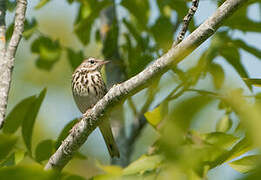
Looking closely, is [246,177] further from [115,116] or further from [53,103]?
[53,103]

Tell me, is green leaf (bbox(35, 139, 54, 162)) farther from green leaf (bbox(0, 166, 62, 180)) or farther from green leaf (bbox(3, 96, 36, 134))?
green leaf (bbox(0, 166, 62, 180))

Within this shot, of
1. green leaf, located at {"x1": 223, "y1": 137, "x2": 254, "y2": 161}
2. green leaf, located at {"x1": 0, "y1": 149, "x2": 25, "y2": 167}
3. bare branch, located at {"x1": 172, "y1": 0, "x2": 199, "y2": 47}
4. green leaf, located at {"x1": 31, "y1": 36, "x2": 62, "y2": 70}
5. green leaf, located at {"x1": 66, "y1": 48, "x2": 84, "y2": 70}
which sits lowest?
green leaf, located at {"x1": 223, "y1": 137, "x2": 254, "y2": 161}

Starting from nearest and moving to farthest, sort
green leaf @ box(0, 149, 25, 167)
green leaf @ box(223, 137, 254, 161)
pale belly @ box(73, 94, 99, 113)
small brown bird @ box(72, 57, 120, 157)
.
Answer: green leaf @ box(223, 137, 254, 161), green leaf @ box(0, 149, 25, 167), small brown bird @ box(72, 57, 120, 157), pale belly @ box(73, 94, 99, 113)

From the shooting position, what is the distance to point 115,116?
4.49 metres

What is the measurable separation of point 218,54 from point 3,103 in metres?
1.69

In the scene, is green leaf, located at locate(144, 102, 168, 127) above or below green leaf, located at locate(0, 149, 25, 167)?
above

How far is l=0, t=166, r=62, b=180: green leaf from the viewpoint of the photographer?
1021mm

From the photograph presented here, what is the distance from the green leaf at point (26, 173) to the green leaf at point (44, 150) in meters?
1.77

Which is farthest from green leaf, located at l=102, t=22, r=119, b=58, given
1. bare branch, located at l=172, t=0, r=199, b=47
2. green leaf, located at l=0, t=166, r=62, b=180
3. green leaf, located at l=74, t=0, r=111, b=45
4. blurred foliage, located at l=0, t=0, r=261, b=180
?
green leaf, located at l=0, t=166, r=62, b=180

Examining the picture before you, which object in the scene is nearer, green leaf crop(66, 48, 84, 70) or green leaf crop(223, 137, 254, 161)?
green leaf crop(223, 137, 254, 161)

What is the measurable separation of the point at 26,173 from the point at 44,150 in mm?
1859

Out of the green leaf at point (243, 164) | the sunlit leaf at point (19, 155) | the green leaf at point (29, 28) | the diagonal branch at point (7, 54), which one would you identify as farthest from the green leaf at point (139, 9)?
the green leaf at point (243, 164)

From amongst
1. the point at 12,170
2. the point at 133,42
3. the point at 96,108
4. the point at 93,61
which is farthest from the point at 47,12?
the point at 12,170

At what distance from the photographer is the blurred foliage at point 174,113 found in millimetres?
938
